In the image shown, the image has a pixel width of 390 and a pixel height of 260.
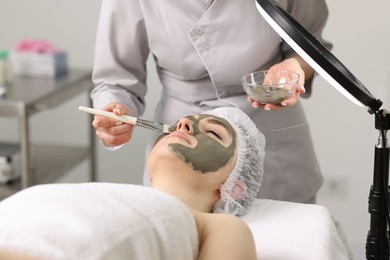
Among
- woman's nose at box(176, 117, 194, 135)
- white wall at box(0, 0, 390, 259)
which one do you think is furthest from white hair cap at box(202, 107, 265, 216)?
white wall at box(0, 0, 390, 259)

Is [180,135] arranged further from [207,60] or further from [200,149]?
[207,60]

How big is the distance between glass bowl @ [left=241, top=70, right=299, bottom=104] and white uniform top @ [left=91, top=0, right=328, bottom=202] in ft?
0.51

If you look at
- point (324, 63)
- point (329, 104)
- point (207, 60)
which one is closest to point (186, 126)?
point (207, 60)

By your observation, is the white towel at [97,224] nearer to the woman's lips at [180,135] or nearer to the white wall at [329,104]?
the woman's lips at [180,135]

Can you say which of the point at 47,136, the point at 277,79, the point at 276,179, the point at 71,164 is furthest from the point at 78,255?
the point at 47,136

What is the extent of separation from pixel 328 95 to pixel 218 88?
122 centimetres

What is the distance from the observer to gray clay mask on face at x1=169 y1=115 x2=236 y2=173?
148 centimetres

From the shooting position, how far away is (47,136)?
3270mm

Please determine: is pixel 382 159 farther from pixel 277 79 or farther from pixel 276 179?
pixel 276 179

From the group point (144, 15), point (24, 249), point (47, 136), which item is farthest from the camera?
point (47, 136)

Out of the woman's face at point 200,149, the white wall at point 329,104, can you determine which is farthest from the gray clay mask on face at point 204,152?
the white wall at point 329,104

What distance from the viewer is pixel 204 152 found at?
4.90ft

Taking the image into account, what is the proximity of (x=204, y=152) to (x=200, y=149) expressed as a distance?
0.03 ft

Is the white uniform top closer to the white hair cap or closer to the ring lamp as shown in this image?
the white hair cap
